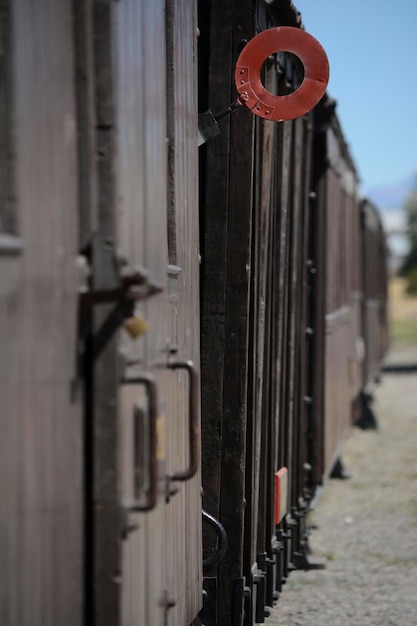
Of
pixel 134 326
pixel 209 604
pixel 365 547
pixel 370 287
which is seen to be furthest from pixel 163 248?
pixel 370 287

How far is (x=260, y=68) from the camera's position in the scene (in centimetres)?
502

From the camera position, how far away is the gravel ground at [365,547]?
7129 mm

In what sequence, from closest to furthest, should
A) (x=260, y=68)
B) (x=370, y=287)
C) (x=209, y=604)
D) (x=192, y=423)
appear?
(x=192, y=423) → (x=260, y=68) → (x=209, y=604) → (x=370, y=287)

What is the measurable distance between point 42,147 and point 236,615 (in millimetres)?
3279

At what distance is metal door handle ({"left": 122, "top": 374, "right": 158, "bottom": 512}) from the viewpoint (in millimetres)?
3000

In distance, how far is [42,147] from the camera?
2.57 m

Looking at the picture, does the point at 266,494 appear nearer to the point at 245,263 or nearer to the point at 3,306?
the point at 245,263

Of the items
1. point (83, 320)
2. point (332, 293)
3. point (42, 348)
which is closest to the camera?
point (42, 348)

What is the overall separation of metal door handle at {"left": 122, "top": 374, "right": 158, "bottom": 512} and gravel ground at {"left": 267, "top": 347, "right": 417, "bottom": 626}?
3.98 m

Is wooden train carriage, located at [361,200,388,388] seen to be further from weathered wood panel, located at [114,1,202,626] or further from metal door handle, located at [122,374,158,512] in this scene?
metal door handle, located at [122,374,158,512]

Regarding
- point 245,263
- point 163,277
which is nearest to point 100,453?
point 163,277

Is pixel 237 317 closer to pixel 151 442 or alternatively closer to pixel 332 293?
pixel 151 442

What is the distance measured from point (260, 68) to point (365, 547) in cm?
542

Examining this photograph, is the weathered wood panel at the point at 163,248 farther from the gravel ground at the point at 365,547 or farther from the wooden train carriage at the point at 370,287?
the wooden train carriage at the point at 370,287
